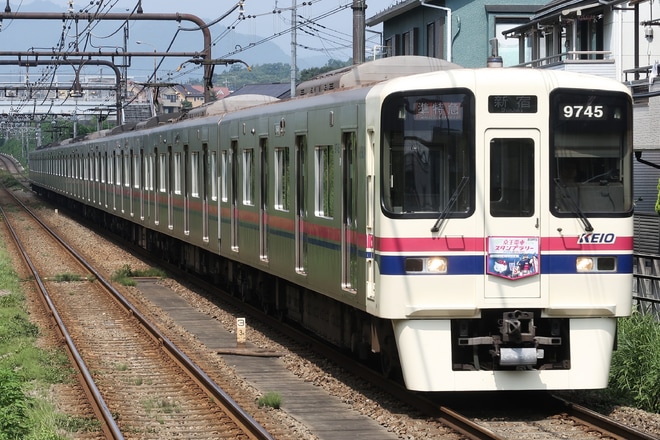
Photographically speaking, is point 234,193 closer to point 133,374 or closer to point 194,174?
point 194,174

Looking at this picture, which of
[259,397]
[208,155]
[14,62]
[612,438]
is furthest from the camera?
[14,62]

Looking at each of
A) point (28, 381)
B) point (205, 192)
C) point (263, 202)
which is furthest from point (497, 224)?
point (205, 192)

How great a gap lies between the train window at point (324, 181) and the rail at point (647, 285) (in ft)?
11.2

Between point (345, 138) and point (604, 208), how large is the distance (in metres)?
2.45

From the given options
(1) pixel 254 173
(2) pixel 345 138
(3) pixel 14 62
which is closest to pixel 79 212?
(3) pixel 14 62

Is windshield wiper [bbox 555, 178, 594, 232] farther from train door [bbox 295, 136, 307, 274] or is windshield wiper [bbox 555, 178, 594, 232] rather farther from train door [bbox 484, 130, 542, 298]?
train door [bbox 295, 136, 307, 274]

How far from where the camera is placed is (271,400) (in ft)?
32.3

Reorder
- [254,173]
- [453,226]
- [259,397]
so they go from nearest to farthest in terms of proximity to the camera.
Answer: [453,226] < [259,397] < [254,173]

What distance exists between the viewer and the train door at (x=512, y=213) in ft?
30.0

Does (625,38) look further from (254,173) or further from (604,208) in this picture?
(604,208)

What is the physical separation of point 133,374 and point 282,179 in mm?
2816

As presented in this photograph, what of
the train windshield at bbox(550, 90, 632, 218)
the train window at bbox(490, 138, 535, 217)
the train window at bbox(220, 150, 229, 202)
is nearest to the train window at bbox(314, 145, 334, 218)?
the train window at bbox(490, 138, 535, 217)

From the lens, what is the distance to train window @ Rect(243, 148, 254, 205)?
15.0 m

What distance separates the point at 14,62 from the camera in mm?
35094
